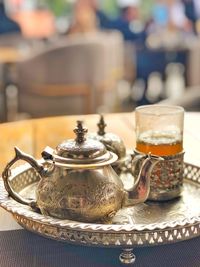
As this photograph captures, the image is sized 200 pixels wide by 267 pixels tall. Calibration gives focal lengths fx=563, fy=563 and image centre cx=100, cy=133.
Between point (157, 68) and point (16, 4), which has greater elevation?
point (16, 4)

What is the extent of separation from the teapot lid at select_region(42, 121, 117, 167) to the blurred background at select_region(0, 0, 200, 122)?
1.11 m

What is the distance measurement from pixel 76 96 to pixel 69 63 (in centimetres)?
20

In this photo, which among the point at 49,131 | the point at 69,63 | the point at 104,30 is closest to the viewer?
the point at 49,131

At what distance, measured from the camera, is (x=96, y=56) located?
309 centimetres

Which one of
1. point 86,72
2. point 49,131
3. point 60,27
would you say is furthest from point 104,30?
point 49,131

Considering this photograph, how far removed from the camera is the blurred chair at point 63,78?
3020mm

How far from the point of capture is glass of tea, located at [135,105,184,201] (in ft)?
2.89

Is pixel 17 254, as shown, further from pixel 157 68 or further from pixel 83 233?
pixel 157 68

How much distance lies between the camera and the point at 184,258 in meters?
0.72

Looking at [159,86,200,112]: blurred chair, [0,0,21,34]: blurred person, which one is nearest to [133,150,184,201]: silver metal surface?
[159,86,200,112]: blurred chair

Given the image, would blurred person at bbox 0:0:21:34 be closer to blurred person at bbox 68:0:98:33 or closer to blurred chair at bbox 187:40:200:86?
blurred person at bbox 68:0:98:33

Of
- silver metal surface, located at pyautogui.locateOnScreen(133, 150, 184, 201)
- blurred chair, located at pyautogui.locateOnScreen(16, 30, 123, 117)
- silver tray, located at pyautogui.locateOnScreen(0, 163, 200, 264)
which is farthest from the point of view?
blurred chair, located at pyautogui.locateOnScreen(16, 30, 123, 117)

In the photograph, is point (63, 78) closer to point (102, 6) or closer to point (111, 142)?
point (111, 142)

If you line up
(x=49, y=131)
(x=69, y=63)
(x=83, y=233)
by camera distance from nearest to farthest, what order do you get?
(x=83, y=233) < (x=49, y=131) < (x=69, y=63)
